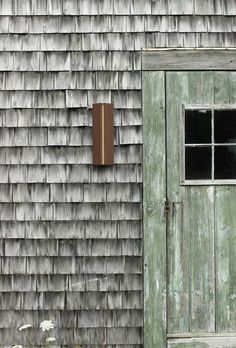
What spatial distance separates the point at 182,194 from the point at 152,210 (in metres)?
0.29

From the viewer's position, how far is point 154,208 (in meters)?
4.95

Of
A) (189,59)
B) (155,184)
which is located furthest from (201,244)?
(189,59)

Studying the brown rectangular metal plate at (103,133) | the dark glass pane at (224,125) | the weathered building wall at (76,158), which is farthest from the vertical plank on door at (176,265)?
the brown rectangular metal plate at (103,133)

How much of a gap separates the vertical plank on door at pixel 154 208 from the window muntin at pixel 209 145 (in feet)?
0.73

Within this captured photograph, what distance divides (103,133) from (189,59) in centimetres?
97

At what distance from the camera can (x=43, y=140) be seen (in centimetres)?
496

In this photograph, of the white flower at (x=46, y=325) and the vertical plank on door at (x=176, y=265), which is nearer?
the white flower at (x=46, y=325)

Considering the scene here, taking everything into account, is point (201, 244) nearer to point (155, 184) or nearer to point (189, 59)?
point (155, 184)

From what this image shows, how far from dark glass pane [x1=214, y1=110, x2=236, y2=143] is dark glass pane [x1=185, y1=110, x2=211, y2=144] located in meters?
0.09

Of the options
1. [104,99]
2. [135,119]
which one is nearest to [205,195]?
[135,119]

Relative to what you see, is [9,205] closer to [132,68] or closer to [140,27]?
[132,68]

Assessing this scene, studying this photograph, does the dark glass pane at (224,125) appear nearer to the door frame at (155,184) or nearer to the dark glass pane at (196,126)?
the dark glass pane at (196,126)

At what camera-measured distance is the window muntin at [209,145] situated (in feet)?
16.2

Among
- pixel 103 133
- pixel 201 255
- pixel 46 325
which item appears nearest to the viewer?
pixel 46 325
